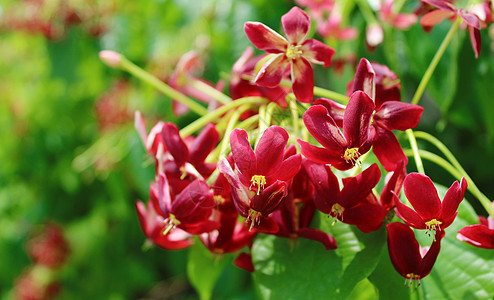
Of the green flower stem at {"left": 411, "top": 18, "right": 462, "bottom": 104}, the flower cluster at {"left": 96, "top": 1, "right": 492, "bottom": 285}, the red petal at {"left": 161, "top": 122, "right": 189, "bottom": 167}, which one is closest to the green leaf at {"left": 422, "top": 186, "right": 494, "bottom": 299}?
the flower cluster at {"left": 96, "top": 1, "right": 492, "bottom": 285}

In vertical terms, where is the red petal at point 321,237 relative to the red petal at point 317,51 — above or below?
below

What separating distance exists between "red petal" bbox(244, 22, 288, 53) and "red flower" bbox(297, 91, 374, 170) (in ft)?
0.27

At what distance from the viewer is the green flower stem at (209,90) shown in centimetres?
57

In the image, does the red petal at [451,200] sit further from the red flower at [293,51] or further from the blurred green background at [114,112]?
the blurred green background at [114,112]

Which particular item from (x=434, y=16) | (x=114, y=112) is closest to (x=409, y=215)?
(x=434, y=16)

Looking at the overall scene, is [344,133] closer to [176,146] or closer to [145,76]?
[176,146]

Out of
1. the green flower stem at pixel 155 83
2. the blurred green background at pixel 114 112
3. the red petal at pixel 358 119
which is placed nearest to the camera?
the red petal at pixel 358 119

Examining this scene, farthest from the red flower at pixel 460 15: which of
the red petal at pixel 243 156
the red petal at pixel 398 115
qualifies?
the red petal at pixel 243 156

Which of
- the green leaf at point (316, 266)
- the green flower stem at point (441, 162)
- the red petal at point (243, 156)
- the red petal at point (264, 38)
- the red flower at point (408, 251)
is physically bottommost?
the green leaf at point (316, 266)

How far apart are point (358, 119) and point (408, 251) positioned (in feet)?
→ 0.36

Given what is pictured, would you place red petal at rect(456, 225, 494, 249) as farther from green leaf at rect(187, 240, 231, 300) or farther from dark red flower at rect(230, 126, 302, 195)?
green leaf at rect(187, 240, 231, 300)

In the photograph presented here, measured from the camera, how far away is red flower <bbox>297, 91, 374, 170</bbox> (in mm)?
340

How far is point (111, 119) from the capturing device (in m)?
1.39

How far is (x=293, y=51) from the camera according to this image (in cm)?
40
